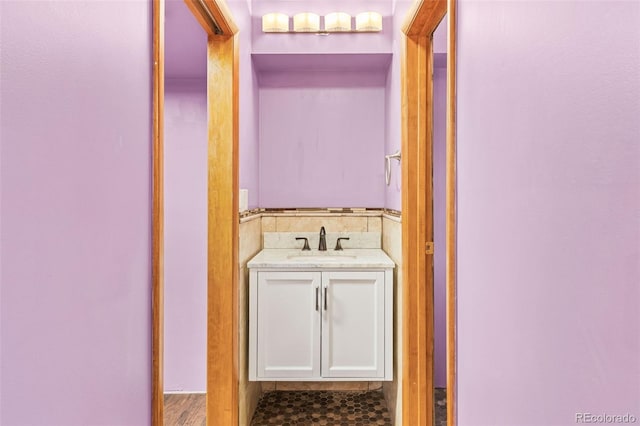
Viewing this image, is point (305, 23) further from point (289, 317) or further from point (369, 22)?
point (289, 317)

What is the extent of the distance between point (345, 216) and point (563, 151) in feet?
8.01

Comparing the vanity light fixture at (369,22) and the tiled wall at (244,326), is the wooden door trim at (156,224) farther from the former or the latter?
the vanity light fixture at (369,22)

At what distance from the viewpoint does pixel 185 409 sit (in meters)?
2.79

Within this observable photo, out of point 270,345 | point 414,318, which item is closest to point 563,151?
point 414,318

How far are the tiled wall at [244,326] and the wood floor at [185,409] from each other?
321mm

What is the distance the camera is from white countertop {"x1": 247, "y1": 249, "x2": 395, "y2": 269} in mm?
2463

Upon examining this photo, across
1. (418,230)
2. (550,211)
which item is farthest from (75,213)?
(418,230)

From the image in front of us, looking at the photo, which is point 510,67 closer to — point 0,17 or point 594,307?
point 594,307

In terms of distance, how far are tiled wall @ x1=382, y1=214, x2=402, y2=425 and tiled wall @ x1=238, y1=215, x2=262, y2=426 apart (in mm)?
803

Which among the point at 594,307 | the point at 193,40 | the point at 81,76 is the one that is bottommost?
the point at 594,307

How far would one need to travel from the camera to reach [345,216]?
126 inches

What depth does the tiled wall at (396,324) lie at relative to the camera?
2314mm

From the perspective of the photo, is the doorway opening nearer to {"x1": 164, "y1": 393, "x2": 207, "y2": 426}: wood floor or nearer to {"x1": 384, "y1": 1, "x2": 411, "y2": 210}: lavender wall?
{"x1": 384, "y1": 1, "x2": 411, "y2": 210}: lavender wall
